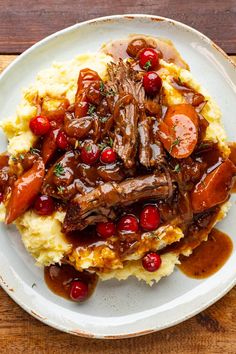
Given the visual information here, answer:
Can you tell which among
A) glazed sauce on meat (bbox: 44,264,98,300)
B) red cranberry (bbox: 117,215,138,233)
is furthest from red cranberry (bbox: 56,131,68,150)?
glazed sauce on meat (bbox: 44,264,98,300)

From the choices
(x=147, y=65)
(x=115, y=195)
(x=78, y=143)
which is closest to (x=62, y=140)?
(x=78, y=143)

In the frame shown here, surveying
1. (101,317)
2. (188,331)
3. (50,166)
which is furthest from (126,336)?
(50,166)

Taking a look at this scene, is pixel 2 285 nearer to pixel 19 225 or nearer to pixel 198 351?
pixel 19 225

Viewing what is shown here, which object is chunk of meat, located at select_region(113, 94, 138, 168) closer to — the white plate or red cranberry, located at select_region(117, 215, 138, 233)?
red cranberry, located at select_region(117, 215, 138, 233)

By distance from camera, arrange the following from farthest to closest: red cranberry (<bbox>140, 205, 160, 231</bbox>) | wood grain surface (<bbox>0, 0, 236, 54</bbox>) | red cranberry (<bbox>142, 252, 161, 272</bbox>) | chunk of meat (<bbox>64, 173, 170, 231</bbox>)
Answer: wood grain surface (<bbox>0, 0, 236, 54</bbox>) → red cranberry (<bbox>142, 252, 161, 272</bbox>) → red cranberry (<bbox>140, 205, 160, 231</bbox>) → chunk of meat (<bbox>64, 173, 170, 231</bbox>)

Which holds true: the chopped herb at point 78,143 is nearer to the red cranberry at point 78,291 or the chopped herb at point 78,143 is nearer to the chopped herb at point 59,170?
the chopped herb at point 59,170

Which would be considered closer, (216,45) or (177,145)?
(177,145)

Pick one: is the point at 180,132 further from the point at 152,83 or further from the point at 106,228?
the point at 106,228
